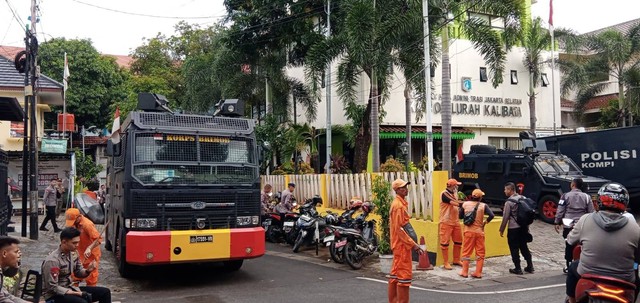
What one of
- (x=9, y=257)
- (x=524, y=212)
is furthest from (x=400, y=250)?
(x=9, y=257)

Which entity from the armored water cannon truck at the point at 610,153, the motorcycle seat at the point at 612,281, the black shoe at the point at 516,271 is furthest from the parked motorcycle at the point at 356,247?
the armored water cannon truck at the point at 610,153

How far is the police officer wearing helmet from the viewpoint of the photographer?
427cm

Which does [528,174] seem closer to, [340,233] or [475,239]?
[475,239]

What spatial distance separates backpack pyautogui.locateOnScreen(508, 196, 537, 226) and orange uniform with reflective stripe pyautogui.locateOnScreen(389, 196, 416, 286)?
361 centimetres

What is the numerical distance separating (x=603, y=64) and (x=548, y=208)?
1916 centimetres

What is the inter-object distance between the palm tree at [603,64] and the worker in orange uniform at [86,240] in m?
27.9

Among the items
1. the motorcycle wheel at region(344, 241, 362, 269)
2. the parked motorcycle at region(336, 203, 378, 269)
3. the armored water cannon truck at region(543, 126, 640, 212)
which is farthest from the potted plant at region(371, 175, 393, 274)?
the armored water cannon truck at region(543, 126, 640, 212)

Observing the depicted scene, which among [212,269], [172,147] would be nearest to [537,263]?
[212,269]

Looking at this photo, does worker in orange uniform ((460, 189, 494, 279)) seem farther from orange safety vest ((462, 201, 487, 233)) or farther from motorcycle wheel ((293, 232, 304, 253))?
motorcycle wheel ((293, 232, 304, 253))

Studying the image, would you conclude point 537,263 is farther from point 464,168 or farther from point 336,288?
point 464,168

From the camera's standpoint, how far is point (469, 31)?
17.7m

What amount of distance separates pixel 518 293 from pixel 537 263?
10.1ft

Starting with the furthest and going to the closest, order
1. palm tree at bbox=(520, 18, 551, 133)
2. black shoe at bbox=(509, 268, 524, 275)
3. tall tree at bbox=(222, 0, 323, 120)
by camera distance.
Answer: palm tree at bbox=(520, 18, 551, 133) → tall tree at bbox=(222, 0, 323, 120) → black shoe at bbox=(509, 268, 524, 275)

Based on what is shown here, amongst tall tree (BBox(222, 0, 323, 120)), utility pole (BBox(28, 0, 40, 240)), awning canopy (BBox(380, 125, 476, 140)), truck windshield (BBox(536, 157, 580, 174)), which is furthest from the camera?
awning canopy (BBox(380, 125, 476, 140))
